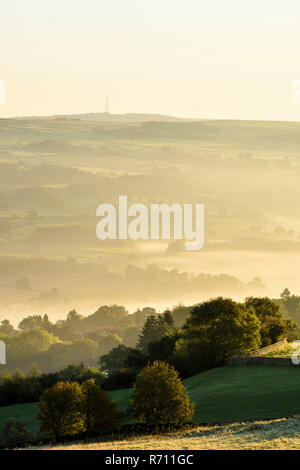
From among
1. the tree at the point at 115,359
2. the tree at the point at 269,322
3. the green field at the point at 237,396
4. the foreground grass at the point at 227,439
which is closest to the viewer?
the foreground grass at the point at 227,439

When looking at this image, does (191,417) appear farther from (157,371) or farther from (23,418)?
(23,418)

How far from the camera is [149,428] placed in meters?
74.1

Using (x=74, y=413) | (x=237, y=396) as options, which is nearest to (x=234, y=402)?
(x=237, y=396)

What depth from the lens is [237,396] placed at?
8706 centimetres

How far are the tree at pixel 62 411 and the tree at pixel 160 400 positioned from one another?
5844 mm

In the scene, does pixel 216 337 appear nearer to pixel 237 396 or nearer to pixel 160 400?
pixel 237 396

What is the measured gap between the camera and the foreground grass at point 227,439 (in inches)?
2125

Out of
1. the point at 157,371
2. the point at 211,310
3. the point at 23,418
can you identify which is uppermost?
the point at 211,310

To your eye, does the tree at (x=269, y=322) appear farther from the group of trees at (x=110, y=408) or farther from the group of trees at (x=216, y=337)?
the group of trees at (x=110, y=408)

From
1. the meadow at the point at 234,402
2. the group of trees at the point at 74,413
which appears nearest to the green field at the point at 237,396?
the meadow at the point at 234,402

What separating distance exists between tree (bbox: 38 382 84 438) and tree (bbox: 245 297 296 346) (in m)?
Result: 57.7
